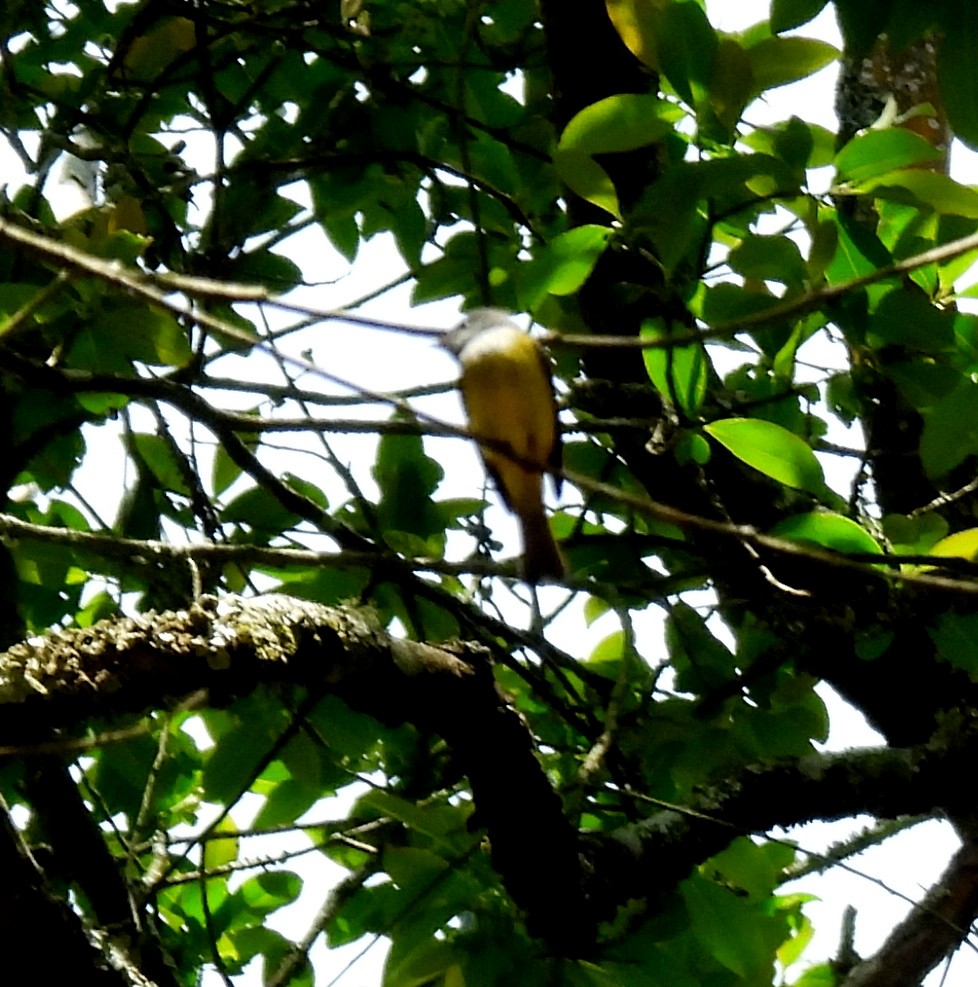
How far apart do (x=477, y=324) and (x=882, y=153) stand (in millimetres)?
944

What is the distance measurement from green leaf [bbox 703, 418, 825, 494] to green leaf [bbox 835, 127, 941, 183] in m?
0.44

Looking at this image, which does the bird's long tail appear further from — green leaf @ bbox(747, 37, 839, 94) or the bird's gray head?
→ green leaf @ bbox(747, 37, 839, 94)

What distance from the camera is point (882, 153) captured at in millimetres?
2076

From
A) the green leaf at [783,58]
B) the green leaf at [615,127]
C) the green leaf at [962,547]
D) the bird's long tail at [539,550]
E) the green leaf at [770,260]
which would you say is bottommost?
the green leaf at [962,547]

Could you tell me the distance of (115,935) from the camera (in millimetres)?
2400

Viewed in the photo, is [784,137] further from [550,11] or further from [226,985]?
[226,985]

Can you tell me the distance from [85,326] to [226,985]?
1.18 meters

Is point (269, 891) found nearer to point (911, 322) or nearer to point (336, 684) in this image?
point (336, 684)

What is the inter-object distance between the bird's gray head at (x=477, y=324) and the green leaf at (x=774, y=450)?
609mm

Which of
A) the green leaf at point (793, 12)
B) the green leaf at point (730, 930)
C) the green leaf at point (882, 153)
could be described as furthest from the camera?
the green leaf at point (730, 930)

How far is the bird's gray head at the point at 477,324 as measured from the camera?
2.64m

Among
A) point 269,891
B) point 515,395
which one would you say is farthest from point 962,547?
point 269,891

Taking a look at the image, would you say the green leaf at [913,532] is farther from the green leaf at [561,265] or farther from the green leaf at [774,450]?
the green leaf at [561,265]

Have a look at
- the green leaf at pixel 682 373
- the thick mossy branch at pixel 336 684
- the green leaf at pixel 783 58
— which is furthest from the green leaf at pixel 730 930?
the green leaf at pixel 783 58
